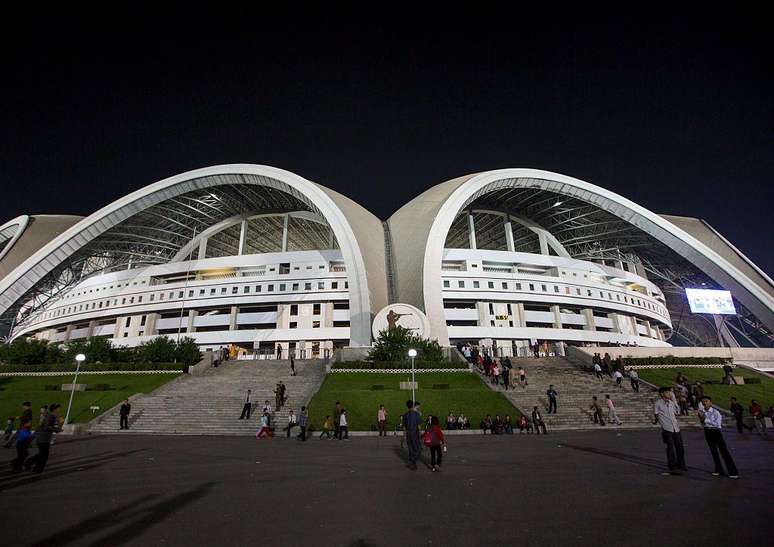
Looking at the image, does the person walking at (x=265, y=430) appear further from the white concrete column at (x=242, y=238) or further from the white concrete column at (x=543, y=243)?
the white concrete column at (x=543, y=243)

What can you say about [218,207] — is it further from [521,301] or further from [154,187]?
[521,301]

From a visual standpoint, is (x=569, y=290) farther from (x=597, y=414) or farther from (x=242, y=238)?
(x=242, y=238)

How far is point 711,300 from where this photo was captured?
134ft

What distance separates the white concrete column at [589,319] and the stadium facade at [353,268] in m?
0.17

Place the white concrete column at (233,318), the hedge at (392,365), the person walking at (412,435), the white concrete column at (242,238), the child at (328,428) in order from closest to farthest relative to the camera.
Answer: the person walking at (412,435)
the child at (328,428)
the hedge at (392,365)
the white concrete column at (233,318)
the white concrete column at (242,238)

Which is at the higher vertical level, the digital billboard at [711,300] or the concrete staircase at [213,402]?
the digital billboard at [711,300]

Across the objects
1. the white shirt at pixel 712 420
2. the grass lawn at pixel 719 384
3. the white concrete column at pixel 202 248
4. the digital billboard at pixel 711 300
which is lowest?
the white shirt at pixel 712 420

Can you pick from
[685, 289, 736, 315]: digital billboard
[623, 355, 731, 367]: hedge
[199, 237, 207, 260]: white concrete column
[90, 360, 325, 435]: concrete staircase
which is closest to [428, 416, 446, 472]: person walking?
[90, 360, 325, 435]: concrete staircase

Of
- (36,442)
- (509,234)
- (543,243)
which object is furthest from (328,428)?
(543,243)

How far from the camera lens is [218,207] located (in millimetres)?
51812

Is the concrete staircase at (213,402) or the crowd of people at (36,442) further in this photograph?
the concrete staircase at (213,402)

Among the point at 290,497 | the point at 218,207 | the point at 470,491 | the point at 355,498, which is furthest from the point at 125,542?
the point at 218,207

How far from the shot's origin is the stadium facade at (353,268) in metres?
43.2

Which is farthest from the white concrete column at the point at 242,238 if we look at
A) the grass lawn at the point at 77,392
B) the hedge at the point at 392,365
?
the hedge at the point at 392,365
